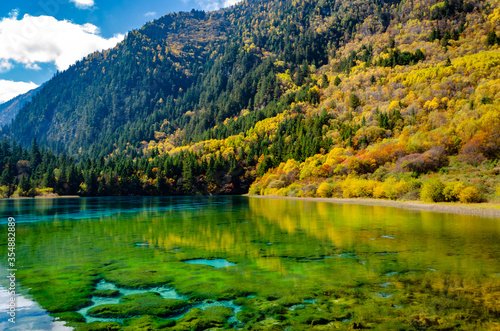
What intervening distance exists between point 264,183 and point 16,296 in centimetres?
10241

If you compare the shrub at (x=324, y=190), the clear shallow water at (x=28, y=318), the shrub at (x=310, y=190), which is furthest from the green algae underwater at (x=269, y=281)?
the shrub at (x=310, y=190)

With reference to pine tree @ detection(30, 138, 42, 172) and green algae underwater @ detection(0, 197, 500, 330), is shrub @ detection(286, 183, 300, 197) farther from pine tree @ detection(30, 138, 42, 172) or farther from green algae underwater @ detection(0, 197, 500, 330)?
pine tree @ detection(30, 138, 42, 172)

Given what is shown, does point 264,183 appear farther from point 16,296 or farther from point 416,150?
point 16,296

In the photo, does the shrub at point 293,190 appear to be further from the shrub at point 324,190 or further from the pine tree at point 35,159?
the pine tree at point 35,159

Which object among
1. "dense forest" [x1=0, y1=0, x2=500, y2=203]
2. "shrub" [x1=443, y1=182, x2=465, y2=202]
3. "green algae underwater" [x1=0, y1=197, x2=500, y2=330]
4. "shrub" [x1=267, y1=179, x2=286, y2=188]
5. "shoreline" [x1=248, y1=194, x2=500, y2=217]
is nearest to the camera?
"green algae underwater" [x1=0, y1=197, x2=500, y2=330]

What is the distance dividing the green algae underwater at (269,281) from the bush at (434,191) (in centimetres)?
2429

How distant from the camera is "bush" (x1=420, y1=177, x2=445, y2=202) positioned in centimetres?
4579

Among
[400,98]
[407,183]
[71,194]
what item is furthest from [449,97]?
[71,194]

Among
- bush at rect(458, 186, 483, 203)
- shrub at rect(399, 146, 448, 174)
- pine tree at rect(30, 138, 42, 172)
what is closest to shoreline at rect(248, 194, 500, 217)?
bush at rect(458, 186, 483, 203)

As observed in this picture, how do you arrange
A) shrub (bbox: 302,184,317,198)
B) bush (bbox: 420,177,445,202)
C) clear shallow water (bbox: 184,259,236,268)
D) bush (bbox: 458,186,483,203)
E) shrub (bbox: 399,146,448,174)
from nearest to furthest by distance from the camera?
clear shallow water (bbox: 184,259,236,268), bush (bbox: 458,186,483,203), bush (bbox: 420,177,445,202), shrub (bbox: 399,146,448,174), shrub (bbox: 302,184,317,198)

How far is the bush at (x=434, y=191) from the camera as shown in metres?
45.8

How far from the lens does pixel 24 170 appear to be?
144 m

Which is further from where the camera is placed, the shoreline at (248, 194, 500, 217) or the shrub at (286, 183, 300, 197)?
the shrub at (286, 183, 300, 197)

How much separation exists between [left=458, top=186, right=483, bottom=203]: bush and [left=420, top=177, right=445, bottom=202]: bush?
4079 millimetres
